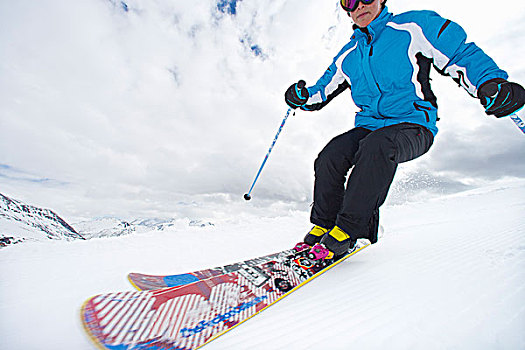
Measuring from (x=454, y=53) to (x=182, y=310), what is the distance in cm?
234

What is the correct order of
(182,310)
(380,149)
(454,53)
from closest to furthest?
(182,310), (380,149), (454,53)

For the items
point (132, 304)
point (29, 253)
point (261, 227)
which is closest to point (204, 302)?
point (132, 304)

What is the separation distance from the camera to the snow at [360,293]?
2.95ft

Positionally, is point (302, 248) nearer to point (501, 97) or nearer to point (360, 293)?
point (360, 293)

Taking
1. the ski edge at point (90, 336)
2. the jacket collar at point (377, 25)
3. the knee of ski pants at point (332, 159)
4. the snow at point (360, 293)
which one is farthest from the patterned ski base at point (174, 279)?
the jacket collar at point (377, 25)

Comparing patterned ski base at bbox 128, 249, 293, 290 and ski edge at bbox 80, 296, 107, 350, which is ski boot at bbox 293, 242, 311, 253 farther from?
ski edge at bbox 80, 296, 107, 350

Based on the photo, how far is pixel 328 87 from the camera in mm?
2482

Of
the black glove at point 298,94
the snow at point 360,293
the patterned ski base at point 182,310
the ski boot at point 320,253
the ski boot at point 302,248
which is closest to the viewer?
the snow at point 360,293

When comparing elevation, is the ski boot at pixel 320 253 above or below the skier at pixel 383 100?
below

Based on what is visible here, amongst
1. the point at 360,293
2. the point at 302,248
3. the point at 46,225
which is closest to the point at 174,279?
the point at 302,248

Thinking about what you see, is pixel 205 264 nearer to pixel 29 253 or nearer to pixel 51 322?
pixel 51 322

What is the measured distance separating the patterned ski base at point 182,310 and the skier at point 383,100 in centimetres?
50

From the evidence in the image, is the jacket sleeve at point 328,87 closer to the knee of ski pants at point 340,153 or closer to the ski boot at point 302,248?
the knee of ski pants at point 340,153

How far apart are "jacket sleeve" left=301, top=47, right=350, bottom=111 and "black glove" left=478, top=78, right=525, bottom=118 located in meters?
1.14
